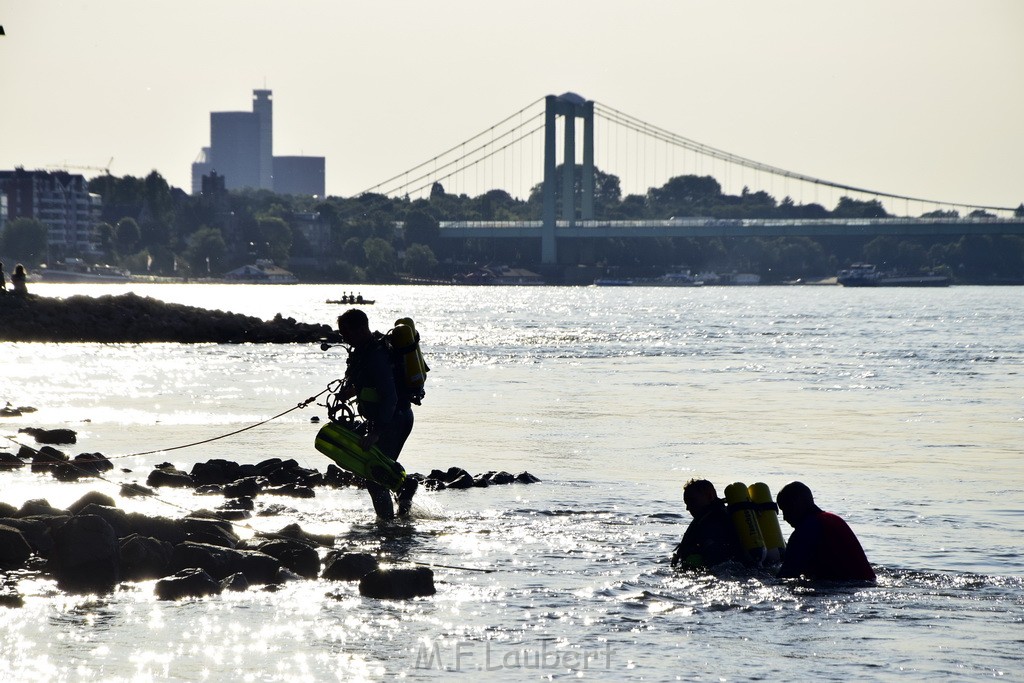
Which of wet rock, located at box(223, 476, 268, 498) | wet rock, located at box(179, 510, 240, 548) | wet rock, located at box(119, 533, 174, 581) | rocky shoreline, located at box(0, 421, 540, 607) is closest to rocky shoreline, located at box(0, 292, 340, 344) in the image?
wet rock, located at box(223, 476, 268, 498)

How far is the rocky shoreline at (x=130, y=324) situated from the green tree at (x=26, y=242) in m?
127

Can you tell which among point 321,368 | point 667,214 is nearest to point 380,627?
point 321,368

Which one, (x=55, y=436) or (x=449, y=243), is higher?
(x=449, y=243)

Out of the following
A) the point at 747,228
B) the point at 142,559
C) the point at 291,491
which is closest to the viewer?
the point at 142,559

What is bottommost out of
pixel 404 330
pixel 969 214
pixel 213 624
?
pixel 213 624

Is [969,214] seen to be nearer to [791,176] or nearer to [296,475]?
[791,176]

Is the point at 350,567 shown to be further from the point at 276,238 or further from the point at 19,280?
the point at 276,238

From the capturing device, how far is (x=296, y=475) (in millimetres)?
15078

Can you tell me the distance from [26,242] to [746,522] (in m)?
177

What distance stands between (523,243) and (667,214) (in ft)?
111

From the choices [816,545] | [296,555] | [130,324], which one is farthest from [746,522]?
[130,324]

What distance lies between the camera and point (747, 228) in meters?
114

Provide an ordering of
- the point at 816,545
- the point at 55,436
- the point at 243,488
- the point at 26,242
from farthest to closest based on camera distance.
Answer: the point at 26,242 < the point at 55,436 < the point at 243,488 < the point at 816,545

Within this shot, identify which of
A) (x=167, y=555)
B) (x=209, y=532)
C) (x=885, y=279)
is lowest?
(x=167, y=555)
